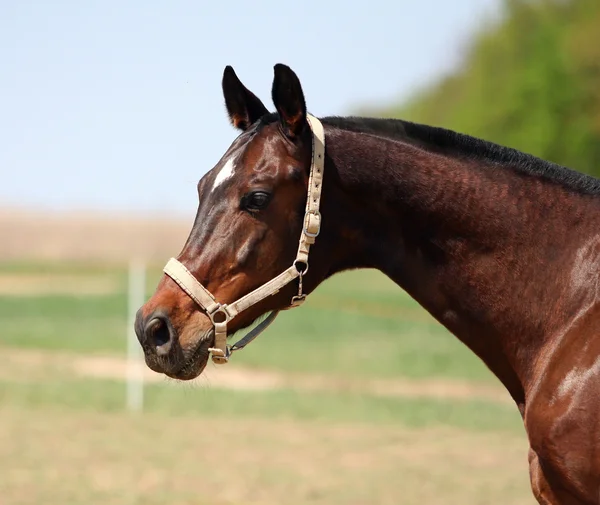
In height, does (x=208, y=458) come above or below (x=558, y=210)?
below

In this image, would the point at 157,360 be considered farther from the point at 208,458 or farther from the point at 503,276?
the point at 208,458

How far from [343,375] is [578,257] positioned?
43.2 feet

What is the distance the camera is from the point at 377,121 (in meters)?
3.53

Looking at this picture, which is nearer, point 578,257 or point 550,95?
point 578,257

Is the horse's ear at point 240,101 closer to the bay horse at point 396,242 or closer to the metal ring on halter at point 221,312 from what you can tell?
the bay horse at point 396,242

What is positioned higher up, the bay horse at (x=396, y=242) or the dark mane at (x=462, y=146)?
the dark mane at (x=462, y=146)

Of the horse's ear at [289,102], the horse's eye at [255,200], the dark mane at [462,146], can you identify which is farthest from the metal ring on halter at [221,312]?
the dark mane at [462,146]

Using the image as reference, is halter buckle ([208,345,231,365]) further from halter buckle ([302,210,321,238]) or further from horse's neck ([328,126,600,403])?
horse's neck ([328,126,600,403])

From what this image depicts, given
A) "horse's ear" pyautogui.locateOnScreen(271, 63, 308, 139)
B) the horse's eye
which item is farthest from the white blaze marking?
"horse's ear" pyautogui.locateOnScreen(271, 63, 308, 139)

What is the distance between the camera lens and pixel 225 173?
130 inches

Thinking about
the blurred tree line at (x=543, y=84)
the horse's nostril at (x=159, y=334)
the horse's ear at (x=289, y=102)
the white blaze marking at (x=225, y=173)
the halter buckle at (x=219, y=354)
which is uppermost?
the horse's ear at (x=289, y=102)

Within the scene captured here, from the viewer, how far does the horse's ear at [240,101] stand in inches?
140

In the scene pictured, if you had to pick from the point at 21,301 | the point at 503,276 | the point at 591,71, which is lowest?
the point at 21,301

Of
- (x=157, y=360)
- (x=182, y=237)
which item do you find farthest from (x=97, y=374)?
(x=182, y=237)
